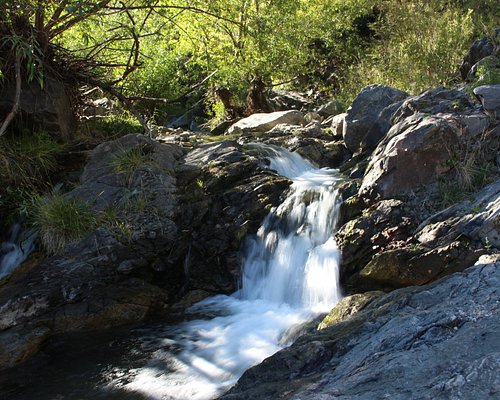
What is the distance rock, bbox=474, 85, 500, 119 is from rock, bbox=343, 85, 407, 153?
193 centimetres

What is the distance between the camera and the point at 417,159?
6191 millimetres

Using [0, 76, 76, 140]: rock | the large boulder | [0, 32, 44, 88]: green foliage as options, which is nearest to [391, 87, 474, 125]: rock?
the large boulder

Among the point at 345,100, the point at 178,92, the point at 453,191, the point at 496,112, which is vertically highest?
the point at 178,92

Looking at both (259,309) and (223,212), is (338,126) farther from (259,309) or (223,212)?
(259,309)

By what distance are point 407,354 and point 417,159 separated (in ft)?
13.4

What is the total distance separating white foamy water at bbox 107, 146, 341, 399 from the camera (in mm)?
4723

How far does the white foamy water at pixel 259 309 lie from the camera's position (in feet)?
15.5

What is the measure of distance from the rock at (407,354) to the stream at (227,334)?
1.54m

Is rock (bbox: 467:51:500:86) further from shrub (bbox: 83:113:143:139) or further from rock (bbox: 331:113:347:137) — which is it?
shrub (bbox: 83:113:143:139)

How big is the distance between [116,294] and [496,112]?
5160mm

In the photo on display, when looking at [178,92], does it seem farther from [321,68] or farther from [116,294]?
[116,294]

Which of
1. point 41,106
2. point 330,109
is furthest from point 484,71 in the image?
point 41,106

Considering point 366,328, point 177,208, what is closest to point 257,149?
point 177,208

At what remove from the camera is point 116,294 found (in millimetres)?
6305
